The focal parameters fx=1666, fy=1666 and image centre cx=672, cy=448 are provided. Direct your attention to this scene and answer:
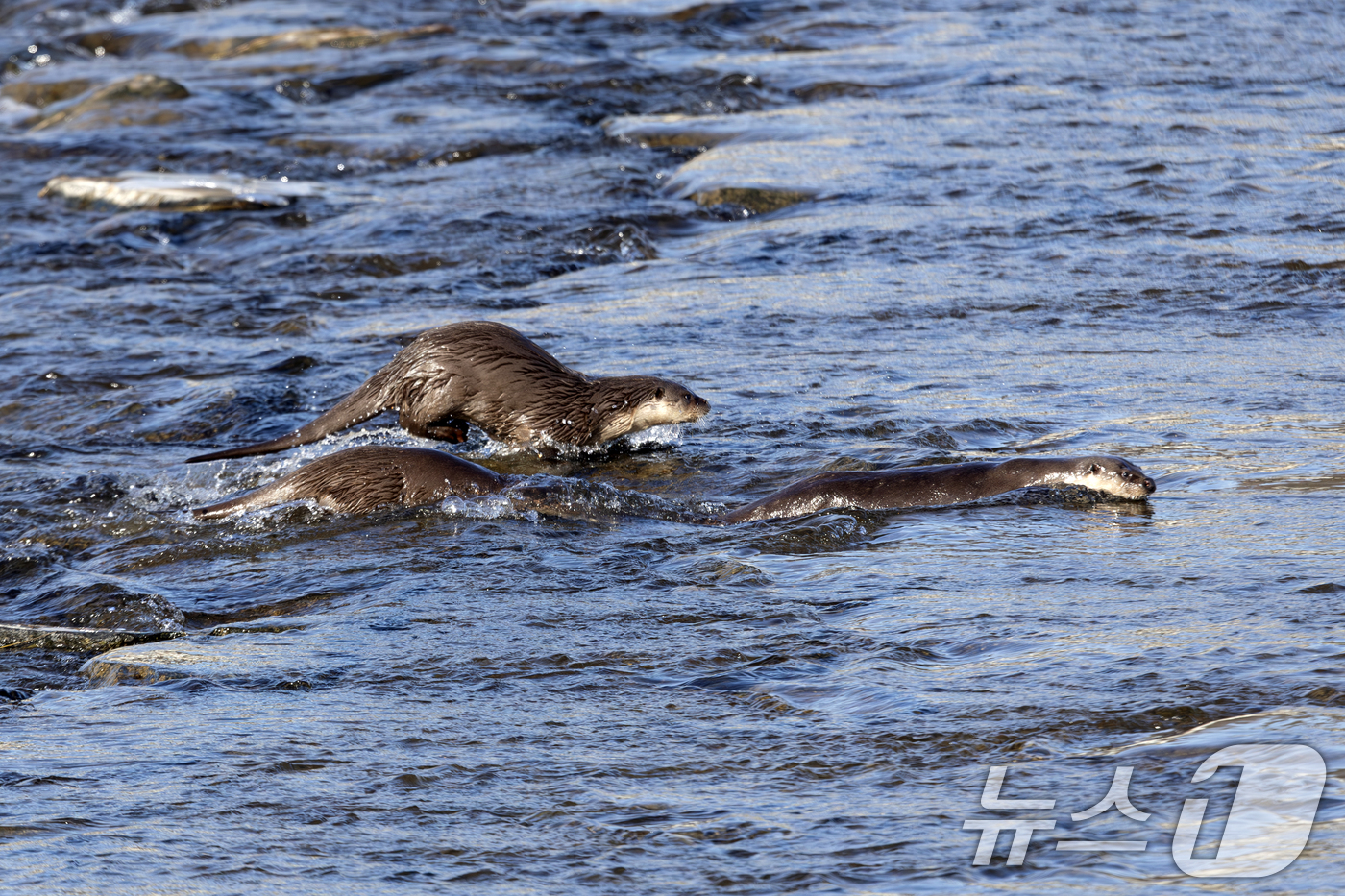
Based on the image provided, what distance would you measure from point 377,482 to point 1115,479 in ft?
6.36

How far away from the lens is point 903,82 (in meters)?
11.1

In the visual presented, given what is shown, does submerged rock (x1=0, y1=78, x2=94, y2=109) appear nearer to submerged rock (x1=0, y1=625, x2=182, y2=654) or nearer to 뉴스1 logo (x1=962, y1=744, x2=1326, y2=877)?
submerged rock (x1=0, y1=625, x2=182, y2=654)

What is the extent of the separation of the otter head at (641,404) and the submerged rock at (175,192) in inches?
167

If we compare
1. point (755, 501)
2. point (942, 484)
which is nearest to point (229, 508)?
point (755, 501)

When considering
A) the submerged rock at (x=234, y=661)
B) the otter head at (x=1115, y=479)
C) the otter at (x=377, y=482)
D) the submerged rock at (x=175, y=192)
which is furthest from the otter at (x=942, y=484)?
the submerged rock at (x=175, y=192)

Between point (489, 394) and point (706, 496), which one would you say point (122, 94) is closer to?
point (489, 394)

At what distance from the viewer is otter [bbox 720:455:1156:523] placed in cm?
425

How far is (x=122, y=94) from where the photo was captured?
11.9 m

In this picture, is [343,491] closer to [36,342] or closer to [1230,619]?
[1230,619]

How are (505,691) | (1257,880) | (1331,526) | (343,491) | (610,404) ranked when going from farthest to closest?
(610,404) → (343,491) → (1331,526) → (505,691) → (1257,880)

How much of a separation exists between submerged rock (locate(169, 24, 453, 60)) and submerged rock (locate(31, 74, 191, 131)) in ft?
5.97

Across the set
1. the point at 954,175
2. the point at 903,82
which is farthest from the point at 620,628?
the point at 903,82

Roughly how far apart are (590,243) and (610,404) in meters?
2.68

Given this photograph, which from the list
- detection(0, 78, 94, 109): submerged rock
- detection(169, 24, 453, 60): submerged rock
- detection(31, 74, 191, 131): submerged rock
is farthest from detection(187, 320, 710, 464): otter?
detection(169, 24, 453, 60): submerged rock
